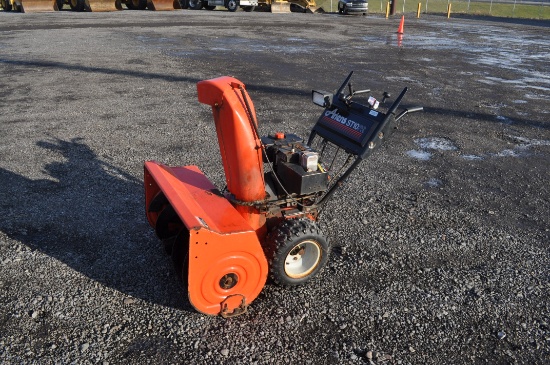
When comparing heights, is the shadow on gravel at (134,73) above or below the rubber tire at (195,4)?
below

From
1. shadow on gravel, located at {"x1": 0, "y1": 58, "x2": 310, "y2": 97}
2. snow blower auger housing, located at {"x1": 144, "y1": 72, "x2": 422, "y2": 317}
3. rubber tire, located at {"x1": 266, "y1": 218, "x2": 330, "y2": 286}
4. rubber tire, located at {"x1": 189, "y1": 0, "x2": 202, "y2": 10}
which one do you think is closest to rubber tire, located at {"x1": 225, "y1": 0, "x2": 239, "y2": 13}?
rubber tire, located at {"x1": 189, "y1": 0, "x2": 202, "y2": 10}

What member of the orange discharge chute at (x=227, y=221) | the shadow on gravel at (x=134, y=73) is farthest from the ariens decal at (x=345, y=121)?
the shadow on gravel at (x=134, y=73)

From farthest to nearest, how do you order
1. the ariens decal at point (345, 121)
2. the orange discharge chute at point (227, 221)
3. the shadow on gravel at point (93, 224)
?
the shadow on gravel at point (93, 224), the ariens decal at point (345, 121), the orange discharge chute at point (227, 221)

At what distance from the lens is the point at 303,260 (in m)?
4.00

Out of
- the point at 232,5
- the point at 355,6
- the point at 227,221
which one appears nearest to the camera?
the point at 227,221

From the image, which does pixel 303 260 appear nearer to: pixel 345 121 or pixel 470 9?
pixel 345 121

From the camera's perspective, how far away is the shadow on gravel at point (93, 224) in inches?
162

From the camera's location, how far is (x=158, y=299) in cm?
387

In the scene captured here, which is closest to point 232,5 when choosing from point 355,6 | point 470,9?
point 355,6

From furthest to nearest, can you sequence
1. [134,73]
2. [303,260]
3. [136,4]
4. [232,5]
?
[232,5]
[136,4]
[134,73]
[303,260]

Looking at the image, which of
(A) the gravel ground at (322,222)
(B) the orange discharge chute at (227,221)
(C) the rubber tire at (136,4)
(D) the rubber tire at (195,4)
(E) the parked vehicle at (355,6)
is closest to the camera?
(B) the orange discharge chute at (227,221)

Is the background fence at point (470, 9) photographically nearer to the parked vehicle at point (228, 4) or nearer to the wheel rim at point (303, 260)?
the parked vehicle at point (228, 4)

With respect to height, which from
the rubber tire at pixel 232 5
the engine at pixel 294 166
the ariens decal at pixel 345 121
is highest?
the rubber tire at pixel 232 5

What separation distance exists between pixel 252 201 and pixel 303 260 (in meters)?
0.65
